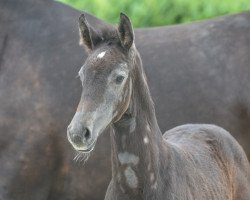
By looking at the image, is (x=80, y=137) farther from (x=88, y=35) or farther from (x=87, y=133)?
(x=88, y=35)

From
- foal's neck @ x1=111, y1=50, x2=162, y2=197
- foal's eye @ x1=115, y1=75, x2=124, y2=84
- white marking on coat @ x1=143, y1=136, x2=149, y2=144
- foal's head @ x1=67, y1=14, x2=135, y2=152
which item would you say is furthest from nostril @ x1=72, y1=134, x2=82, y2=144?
white marking on coat @ x1=143, y1=136, x2=149, y2=144

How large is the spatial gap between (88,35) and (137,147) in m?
0.69

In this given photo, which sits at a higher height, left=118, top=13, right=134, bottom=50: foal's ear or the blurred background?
left=118, top=13, right=134, bottom=50: foal's ear

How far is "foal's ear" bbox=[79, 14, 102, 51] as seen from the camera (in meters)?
5.23

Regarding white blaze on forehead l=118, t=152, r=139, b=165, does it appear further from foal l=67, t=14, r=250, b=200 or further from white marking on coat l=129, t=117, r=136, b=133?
white marking on coat l=129, t=117, r=136, b=133

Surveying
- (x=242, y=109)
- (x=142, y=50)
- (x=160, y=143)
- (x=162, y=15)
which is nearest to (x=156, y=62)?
(x=142, y=50)

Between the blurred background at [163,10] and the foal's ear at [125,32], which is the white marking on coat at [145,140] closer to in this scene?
the foal's ear at [125,32]

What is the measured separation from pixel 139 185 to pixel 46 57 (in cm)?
197

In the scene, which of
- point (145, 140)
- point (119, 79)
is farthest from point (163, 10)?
point (119, 79)

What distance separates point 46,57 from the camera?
22.9 feet

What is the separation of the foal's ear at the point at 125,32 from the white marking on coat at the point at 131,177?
694 millimetres

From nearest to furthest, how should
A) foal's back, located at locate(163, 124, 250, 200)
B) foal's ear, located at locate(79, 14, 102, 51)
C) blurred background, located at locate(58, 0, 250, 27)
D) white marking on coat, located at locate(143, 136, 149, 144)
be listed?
1. foal's ear, located at locate(79, 14, 102, 51)
2. white marking on coat, located at locate(143, 136, 149, 144)
3. foal's back, located at locate(163, 124, 250, 200)
4. blurred background, located at locate(58, 0, 250, 27)

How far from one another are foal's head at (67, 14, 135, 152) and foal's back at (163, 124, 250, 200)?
0.57 m

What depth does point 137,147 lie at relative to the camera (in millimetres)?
5324
